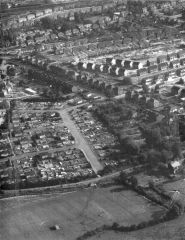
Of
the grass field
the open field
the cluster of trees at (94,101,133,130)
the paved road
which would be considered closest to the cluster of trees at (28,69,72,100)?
the paved road

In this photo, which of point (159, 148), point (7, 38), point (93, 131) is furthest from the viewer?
point (7, 38)

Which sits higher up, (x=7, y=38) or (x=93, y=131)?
(x=7, y=38)

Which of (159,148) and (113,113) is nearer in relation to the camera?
(159,148)

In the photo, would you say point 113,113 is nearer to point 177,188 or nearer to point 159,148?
point 159,148

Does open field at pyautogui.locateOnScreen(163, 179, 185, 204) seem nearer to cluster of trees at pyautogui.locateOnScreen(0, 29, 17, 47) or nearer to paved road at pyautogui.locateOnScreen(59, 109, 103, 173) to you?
paved road at pyautogui.locateOnScreen(59, 109, 103, 173)

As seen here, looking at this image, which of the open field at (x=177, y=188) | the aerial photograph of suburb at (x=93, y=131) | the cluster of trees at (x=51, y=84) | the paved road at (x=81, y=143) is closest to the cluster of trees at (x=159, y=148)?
the aerial photograph of suburb at (x=93, y=131)

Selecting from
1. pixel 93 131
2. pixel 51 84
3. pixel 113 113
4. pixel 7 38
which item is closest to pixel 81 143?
pixel 93 131


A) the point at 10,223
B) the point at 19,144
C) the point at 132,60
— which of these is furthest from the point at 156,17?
the point at 10,223
